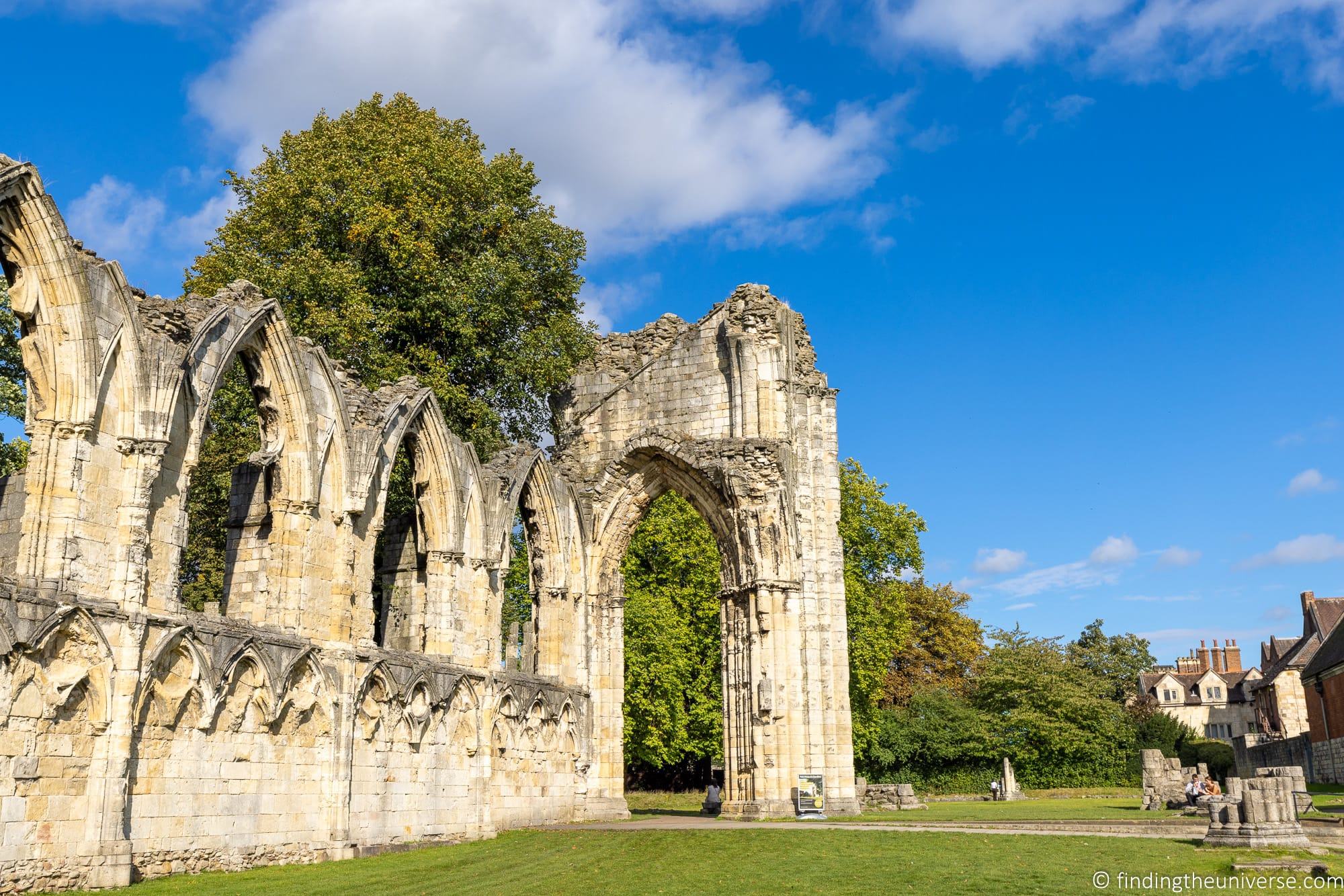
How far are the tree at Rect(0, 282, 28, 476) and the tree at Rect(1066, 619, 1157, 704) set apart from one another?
49766mm

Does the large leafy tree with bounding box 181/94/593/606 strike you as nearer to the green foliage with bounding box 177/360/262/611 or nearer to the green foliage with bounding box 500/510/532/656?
the green foliage with bounding box 177/360/262/611

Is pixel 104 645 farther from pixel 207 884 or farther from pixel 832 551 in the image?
pixel 832 551

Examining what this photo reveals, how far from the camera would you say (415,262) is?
21.1 metres

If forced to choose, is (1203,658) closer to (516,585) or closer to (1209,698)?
(1209,698)

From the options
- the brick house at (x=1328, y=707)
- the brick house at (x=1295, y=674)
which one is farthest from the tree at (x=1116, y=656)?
the brick house at (x=1328, y=707)

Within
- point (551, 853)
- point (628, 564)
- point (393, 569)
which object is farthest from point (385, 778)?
point (628, 564)

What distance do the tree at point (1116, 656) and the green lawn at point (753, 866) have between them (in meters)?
48.2

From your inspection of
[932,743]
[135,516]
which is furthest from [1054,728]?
[135,516]

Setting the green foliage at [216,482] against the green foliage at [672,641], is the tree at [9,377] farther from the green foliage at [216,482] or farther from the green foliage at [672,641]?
the green foliage at [672,641]

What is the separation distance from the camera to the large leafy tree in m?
20.4

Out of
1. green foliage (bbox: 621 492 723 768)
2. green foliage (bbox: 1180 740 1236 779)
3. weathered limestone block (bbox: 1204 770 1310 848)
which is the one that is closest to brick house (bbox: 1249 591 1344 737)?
green foliage (bbox: 1180 740 1236 779)

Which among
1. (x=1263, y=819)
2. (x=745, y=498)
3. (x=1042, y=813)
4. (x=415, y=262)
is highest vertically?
(x=415, y=262)

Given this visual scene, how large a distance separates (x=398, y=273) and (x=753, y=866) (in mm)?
13228

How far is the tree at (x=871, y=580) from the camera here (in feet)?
109
